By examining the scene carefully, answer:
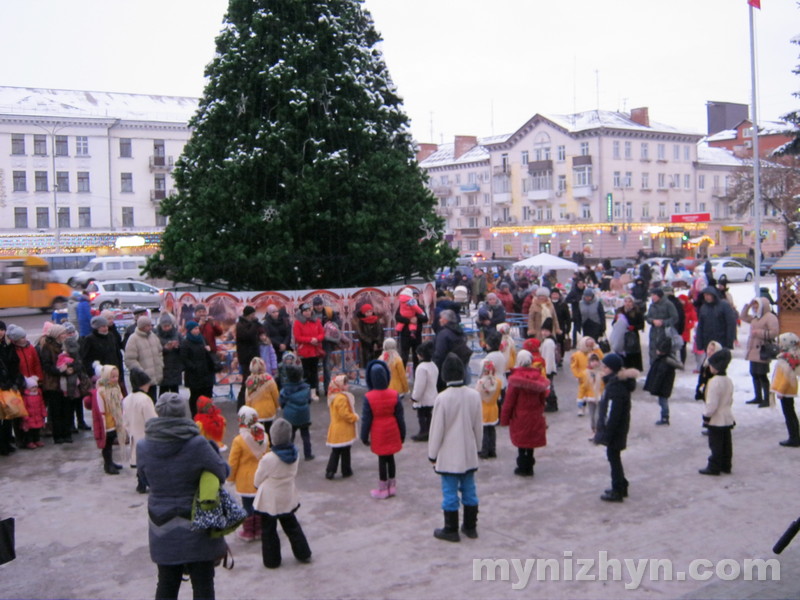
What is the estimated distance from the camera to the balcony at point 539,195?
2753 inches

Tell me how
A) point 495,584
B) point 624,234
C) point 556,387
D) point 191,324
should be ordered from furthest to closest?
point 624,234
point 556,387
point 191,324
point 495,584

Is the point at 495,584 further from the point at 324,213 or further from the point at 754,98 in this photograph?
the point at 754,98

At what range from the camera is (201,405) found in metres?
8.34

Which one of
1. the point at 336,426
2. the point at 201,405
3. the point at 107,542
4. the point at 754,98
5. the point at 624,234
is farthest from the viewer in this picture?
the point at 624,234

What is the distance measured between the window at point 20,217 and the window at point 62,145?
448 centimetres

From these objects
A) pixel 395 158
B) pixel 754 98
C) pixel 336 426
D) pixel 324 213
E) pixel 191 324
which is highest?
pixel 754 98

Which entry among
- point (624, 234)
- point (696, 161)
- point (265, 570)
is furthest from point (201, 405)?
point (696, 161)

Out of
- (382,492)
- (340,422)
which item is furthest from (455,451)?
(340,422)

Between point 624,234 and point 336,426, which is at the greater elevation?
point 624,234

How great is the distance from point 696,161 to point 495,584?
7390 cm

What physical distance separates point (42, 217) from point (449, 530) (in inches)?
2123

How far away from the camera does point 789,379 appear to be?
986cm

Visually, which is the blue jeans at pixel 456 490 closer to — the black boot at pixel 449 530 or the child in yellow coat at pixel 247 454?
the black boot at pixel 449 530

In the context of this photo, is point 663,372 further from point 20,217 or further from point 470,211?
point 470,211
